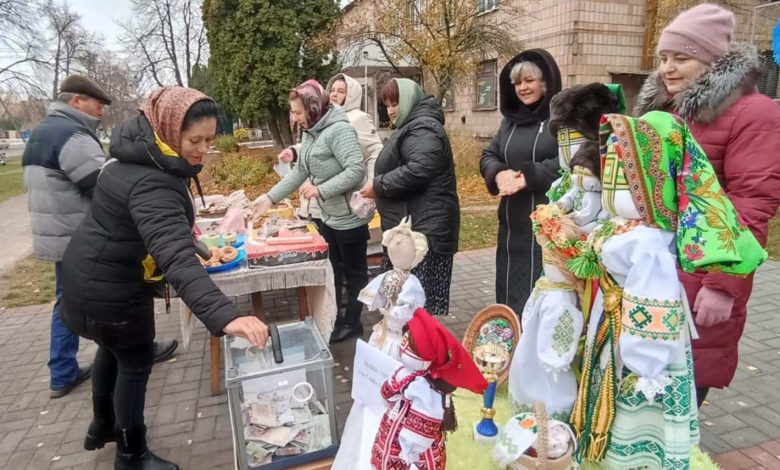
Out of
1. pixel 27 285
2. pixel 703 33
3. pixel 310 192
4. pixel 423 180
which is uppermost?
pixel 703 33

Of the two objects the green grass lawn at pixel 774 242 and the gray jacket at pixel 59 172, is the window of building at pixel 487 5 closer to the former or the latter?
the green grass lawn at pixel 774 242

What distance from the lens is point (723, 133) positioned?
1.91 m

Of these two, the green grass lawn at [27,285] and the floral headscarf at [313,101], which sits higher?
the floral headscarf at [313,101]

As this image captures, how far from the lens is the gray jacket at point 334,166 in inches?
136

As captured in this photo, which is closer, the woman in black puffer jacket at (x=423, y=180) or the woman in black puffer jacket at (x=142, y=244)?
the woman in black puffer jacket at (x=142, y=244)

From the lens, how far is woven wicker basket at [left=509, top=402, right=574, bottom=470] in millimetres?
1836

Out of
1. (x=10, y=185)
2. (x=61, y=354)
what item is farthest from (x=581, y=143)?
(x=10, y=185)

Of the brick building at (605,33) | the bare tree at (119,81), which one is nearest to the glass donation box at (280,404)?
the brick building at (605,33)

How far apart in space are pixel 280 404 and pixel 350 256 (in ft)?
5.46

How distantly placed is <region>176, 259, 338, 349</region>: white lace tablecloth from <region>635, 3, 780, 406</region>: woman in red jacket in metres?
2.01

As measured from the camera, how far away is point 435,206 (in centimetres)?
306

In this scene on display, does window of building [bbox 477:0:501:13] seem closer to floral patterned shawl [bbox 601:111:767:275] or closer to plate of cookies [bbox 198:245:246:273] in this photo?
plate of cookies [bbox 198:245:246:273]

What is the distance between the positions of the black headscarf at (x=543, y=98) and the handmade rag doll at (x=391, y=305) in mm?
1074

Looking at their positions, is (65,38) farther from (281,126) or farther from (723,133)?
(723,133)
